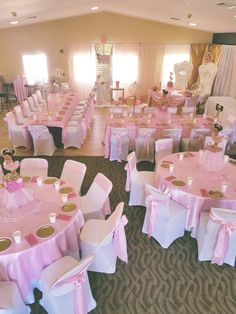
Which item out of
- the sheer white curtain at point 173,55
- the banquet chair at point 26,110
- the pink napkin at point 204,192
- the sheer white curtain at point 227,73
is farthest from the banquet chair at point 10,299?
the sheer white curtain at point 173,55

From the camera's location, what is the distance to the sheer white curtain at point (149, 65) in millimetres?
11797

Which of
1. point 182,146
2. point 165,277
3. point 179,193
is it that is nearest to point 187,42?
point 182,146

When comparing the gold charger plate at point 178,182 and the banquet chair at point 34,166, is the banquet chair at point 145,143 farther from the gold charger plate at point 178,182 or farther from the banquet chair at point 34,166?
the banquet chair at point 34,166

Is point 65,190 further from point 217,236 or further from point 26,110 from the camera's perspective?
point 26,110

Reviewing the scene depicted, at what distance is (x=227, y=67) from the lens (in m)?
10.0

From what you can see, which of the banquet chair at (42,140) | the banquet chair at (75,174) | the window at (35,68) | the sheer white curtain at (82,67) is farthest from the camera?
the window at (35,68)

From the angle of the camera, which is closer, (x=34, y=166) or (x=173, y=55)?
(x=34, y=166)

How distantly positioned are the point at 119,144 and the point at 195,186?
281cm

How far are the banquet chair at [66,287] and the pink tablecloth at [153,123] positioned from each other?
411 cm

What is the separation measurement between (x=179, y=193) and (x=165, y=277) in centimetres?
121

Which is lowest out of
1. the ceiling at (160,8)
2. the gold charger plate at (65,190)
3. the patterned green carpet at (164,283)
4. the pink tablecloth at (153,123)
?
the patterned green carpet at (164,283)

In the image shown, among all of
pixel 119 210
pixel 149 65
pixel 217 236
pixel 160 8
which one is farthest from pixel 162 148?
pixel 149 65

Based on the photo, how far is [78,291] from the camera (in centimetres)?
270

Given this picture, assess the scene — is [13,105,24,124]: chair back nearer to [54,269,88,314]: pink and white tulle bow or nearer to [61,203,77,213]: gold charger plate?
[61,203,77,213]: gold charger plate
